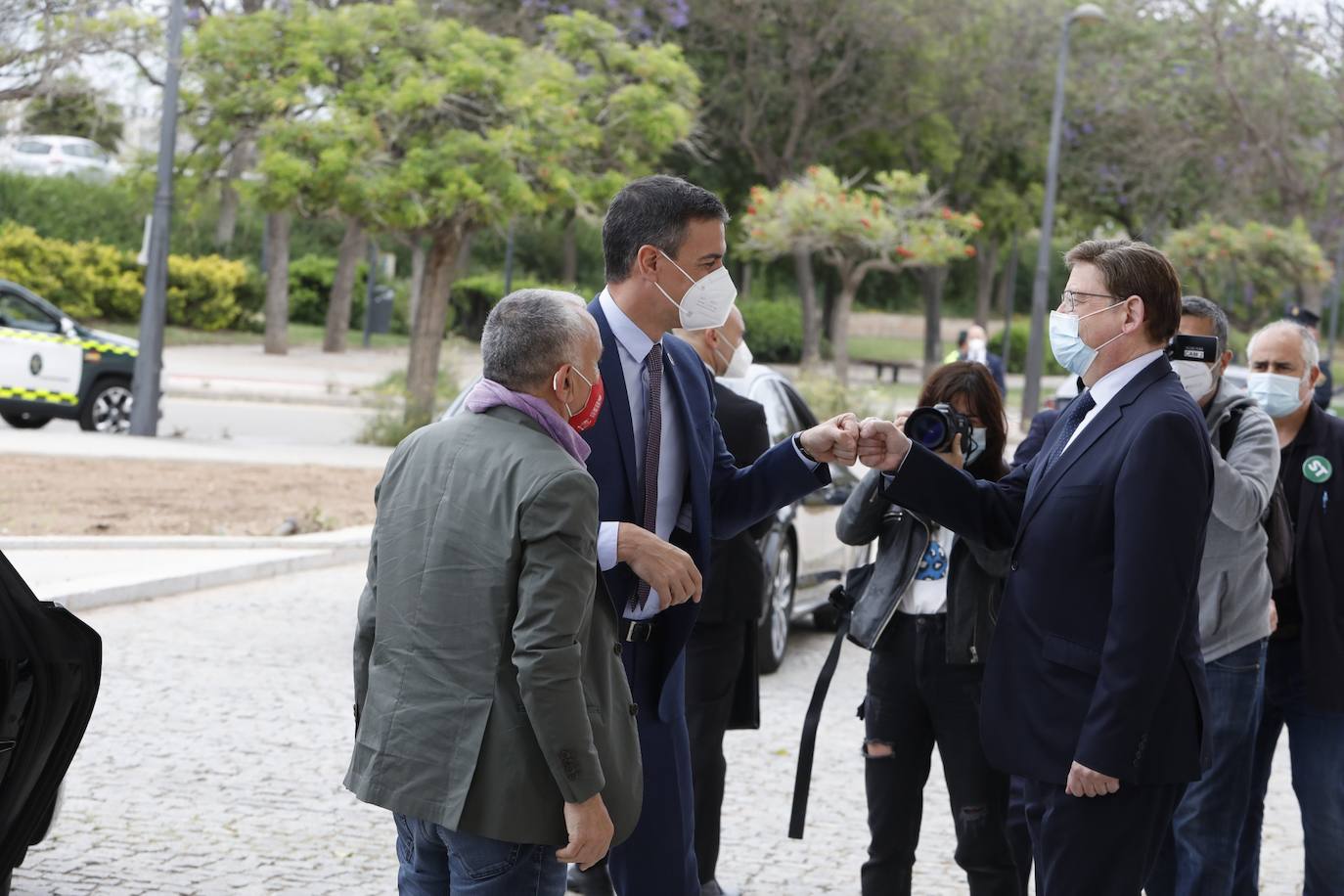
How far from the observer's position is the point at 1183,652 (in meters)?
3.60

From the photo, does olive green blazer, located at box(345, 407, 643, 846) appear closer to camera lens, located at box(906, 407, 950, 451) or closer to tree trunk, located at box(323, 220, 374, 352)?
camera lens, located at box(906, 407, 950, 451)

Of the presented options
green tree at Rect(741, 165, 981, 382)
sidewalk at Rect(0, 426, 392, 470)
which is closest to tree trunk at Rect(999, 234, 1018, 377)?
green tree at Rect(741, 165, 981, 382)

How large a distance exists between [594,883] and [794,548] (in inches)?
181

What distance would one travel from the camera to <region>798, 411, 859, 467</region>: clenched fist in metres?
4.03

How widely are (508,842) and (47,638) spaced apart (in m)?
1.52

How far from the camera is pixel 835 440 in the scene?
404 centimetres

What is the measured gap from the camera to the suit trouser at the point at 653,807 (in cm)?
384

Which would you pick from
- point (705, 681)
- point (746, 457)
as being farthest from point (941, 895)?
point (746, 457)

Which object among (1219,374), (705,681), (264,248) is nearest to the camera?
(1219,374)

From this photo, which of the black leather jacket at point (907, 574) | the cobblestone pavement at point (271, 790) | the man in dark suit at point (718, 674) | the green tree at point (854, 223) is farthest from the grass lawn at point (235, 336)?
the black leather jacket at point (907, 574)

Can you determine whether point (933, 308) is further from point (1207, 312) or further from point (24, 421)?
point (1207, 312)

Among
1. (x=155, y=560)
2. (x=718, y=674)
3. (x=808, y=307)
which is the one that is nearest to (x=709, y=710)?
(x=718, y=674)

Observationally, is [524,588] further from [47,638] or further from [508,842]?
[47,638]

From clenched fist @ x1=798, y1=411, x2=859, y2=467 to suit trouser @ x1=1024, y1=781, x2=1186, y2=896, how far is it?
36.8 inches
